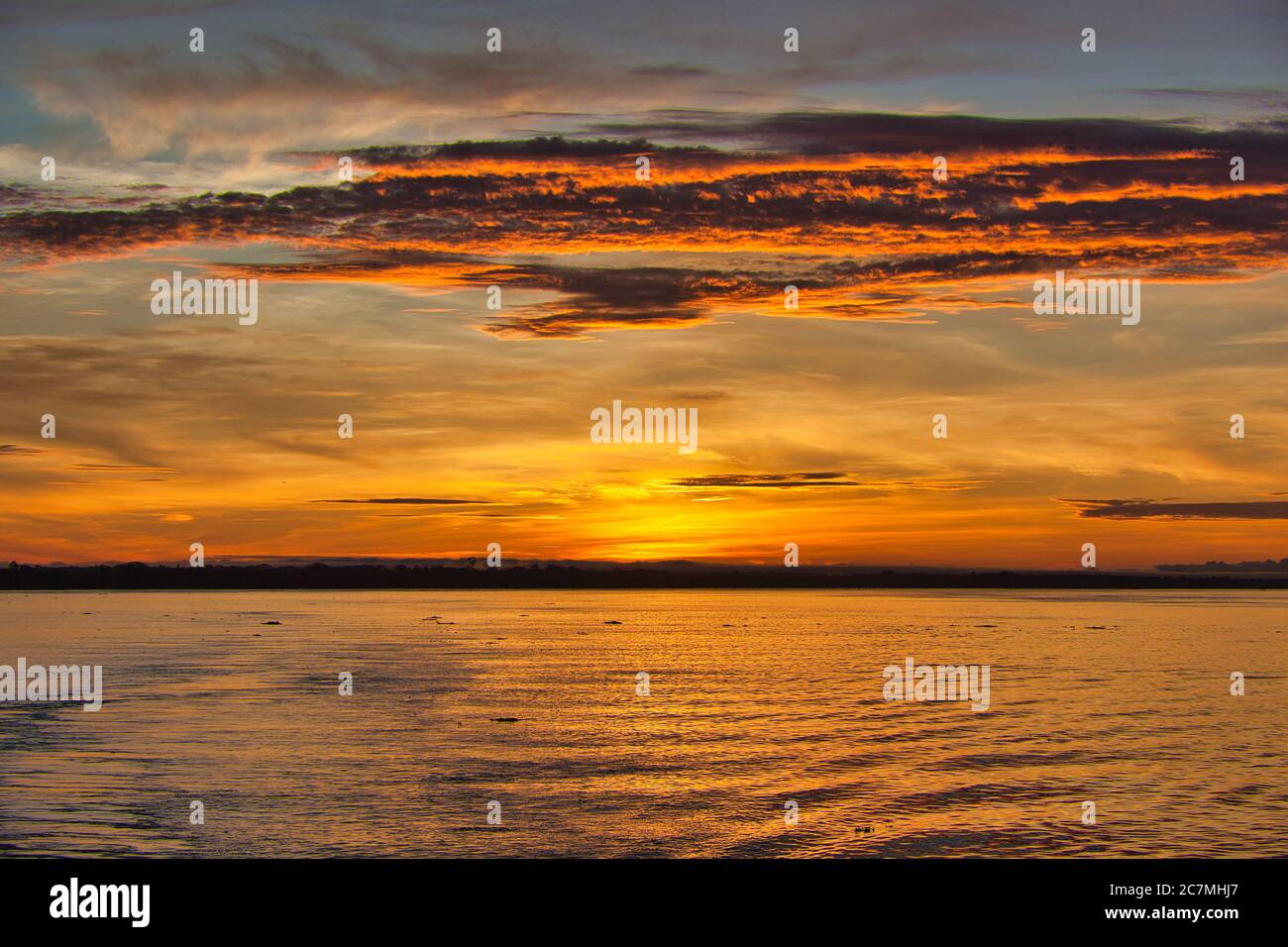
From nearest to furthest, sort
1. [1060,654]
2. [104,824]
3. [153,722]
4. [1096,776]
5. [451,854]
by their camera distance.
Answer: [451,854]
[104,824]
[1096,776]
[153,722]
[1060,654]

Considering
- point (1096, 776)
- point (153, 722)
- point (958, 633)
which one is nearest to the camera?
point (1096, 776)

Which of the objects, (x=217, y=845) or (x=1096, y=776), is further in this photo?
(x=1096, y=776)

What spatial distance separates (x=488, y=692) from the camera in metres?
71.2

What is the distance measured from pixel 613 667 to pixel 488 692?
79.0ft

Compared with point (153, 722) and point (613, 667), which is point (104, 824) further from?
point (613, 667)

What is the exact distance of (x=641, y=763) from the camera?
145 feet

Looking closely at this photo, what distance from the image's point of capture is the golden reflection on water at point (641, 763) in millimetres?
31766

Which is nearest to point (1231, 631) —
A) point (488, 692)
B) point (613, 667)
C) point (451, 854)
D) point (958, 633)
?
point (958, 633)

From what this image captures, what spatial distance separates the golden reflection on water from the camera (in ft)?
104
